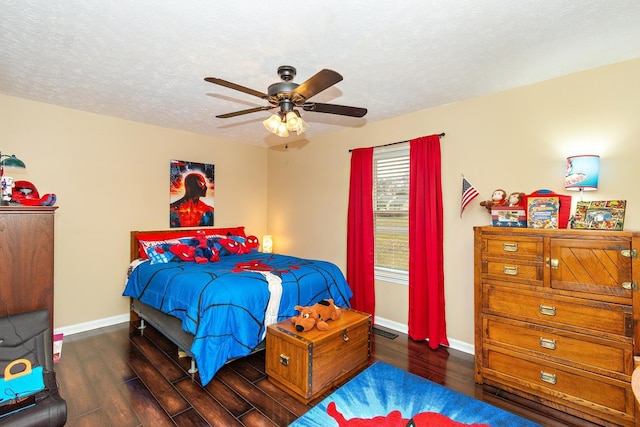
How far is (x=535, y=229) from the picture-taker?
2.36m

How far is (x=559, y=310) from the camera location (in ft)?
7.34

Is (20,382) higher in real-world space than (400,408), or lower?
higher

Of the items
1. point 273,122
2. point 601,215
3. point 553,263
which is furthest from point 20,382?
point 601,215

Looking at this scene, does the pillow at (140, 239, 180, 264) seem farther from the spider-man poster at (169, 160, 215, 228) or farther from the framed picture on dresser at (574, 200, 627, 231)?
the framed picture on dresser at (574, 200, 627, 231)

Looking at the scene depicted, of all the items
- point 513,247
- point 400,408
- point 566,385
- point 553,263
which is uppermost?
point 513,247

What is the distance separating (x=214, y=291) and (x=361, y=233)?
6.86 ft

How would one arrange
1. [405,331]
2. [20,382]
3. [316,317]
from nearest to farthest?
[20,382] < [316,317] < [405,331]

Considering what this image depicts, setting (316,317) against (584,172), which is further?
(316,317)

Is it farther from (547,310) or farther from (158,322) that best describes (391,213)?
(158,322)

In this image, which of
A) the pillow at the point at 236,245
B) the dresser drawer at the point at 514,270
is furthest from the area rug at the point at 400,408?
the pillow at the point at 236,245

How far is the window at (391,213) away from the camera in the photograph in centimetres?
375

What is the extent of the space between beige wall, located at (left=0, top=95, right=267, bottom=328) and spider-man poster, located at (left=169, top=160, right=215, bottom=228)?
108mm

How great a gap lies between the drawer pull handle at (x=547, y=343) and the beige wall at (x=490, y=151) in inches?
34.3

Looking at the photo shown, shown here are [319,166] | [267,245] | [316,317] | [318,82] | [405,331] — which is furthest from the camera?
[267,245]
